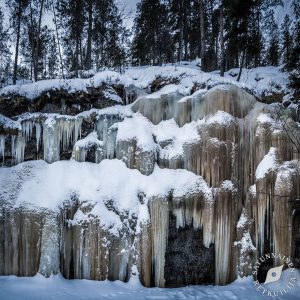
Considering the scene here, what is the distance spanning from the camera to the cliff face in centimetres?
653

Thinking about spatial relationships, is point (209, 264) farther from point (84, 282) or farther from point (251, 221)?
point (84, 282)

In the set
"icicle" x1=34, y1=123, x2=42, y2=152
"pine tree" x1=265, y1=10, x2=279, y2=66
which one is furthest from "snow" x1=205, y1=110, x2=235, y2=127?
"pine tree" x1=265, y1=10, x2=279, y2=66

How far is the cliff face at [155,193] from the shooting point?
6.53 meters

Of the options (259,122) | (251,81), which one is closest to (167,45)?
(251,81)

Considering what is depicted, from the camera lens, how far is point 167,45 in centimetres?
2469

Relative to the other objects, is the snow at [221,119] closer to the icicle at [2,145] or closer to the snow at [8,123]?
the snow at [8,123]

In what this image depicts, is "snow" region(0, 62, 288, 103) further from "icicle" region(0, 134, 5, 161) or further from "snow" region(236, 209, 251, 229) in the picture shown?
"snow" region(236, 209, 251, 229)

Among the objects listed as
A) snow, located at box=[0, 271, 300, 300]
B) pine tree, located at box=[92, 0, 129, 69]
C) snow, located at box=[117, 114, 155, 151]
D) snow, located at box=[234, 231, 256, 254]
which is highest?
pine tree, located at box=[92, 0, 129, 69]

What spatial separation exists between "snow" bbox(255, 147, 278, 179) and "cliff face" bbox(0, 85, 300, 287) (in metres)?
0.02

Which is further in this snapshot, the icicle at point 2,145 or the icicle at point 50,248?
the icicle at point 2,145

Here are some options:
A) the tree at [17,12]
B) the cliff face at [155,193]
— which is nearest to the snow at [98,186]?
the cliff face at [155,193]

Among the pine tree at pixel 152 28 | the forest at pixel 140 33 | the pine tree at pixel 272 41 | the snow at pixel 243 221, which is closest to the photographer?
the snow at pixel 243 221

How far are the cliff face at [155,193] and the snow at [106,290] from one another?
19 centimetres

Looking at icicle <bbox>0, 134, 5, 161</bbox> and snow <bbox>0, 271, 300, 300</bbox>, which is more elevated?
icicle <bbox>0, 134, 5, 161</bbox>
